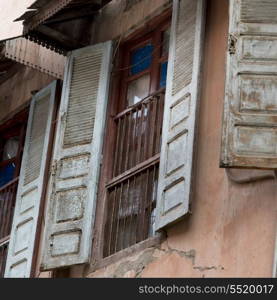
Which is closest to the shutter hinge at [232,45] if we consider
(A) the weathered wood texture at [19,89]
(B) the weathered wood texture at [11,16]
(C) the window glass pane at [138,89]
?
(C) the window glass pane at [138,89]

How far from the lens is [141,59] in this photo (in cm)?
1195

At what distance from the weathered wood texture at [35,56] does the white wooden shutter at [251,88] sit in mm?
3004

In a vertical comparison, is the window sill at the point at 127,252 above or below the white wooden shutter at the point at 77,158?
below

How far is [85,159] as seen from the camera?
11.5 meters

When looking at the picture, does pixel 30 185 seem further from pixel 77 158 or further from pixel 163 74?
pixel 163 74

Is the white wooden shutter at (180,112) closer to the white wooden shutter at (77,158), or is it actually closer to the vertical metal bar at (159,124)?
the vertical metal bar at (159,124)

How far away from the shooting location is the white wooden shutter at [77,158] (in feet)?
36.6

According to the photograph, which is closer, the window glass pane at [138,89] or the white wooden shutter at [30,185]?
the window glass pane at [138,89]

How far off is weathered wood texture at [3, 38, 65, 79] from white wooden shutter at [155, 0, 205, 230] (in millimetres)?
1893

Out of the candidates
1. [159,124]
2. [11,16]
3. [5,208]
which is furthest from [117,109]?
[11,16]

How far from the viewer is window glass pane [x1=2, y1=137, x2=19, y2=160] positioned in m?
13.5

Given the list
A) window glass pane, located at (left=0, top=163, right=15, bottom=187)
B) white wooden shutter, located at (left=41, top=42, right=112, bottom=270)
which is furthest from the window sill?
window glass pane, located at (left=0, top=163, right=15, bottom=187)

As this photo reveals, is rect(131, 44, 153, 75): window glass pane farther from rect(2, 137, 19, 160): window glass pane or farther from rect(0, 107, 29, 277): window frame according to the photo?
rect(2, 137, 19, 160): window glass pane
